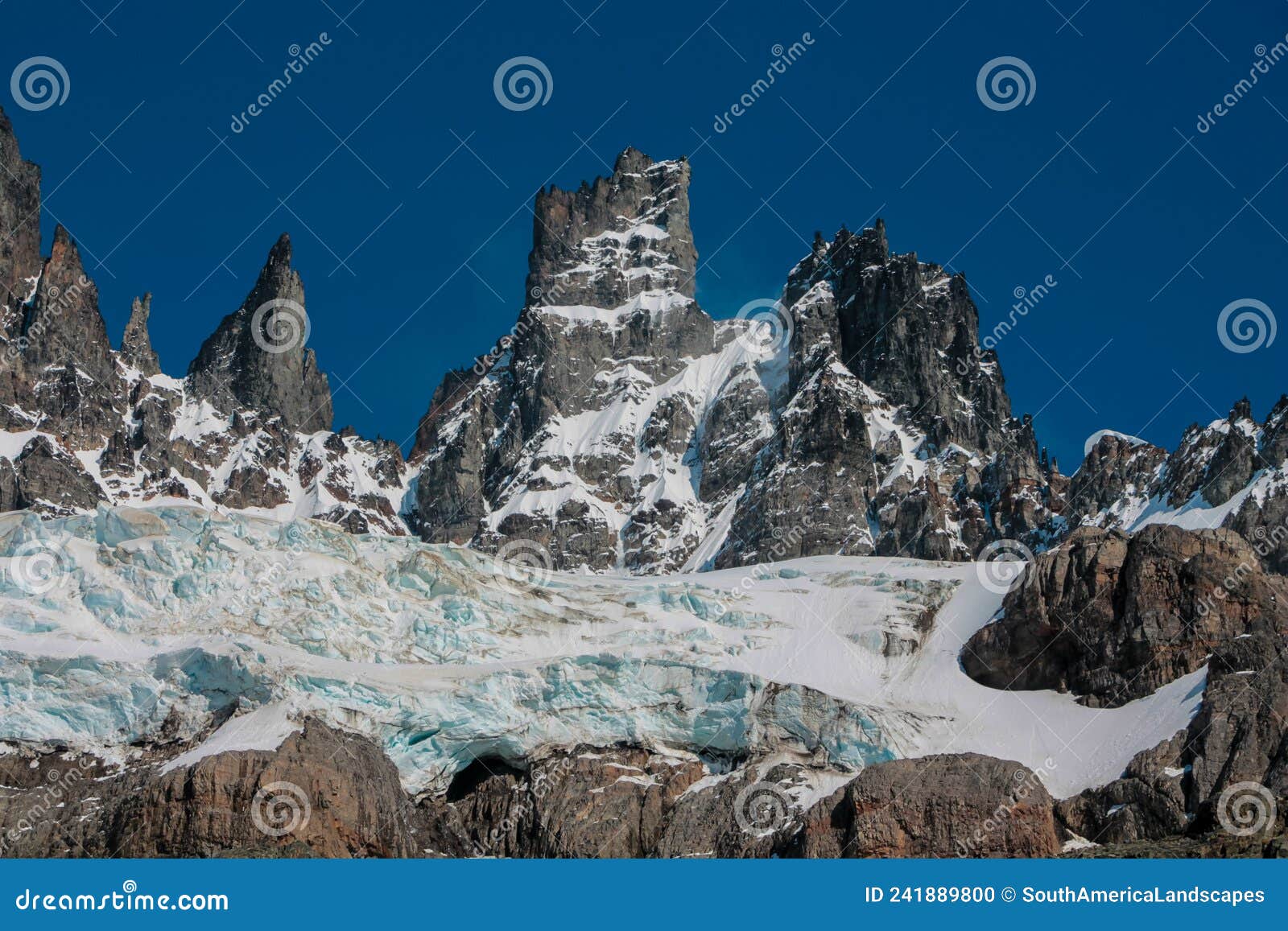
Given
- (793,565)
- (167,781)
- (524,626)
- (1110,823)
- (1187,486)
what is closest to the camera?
(167,781)

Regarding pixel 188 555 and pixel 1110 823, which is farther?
pixel 188 555

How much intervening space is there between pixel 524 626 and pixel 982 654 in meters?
26.5

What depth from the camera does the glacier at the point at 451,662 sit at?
295ft

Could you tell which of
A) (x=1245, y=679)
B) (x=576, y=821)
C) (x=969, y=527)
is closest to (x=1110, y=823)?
(x=1245, y=679)

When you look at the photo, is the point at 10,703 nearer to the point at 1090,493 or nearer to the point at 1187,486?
the point at 1187,486

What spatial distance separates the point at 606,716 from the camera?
95.7 metres
